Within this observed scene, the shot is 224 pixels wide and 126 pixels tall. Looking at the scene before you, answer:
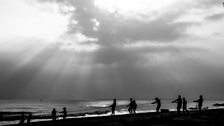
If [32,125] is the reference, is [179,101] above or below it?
above

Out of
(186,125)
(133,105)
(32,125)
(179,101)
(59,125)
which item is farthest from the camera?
(133,105)

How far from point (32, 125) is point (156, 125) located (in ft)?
43.1

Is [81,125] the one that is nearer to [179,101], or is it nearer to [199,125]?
[199,125]

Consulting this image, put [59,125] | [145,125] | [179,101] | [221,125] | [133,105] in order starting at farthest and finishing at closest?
1. [133,105]
2. [179,101]
3. [59,125]
4. [145,125]
5. [221,125]

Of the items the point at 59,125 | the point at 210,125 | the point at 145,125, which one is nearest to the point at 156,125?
the point at 145,125

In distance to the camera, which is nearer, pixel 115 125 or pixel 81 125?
pixel 115 125

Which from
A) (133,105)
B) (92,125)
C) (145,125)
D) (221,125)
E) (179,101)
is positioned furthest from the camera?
(133,105)

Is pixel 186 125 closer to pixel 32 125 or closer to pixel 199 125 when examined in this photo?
pixel 199 125

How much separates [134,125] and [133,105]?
57.6 feet

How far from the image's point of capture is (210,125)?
1673 cm

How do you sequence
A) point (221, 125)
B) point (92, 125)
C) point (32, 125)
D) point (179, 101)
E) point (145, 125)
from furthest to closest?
point (179, 101), point (32, 125), point (92, 125), point (145, 125), point (221, 125)

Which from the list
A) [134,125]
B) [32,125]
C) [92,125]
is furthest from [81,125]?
[32,125]

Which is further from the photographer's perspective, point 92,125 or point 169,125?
point 92,125

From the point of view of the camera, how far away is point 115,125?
64.3ft
